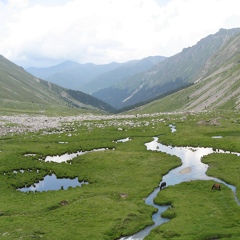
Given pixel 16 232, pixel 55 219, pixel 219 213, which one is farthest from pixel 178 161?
pixel 16 232

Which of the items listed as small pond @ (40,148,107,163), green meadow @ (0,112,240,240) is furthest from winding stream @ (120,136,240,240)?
small pond @ (40,148,107,163)

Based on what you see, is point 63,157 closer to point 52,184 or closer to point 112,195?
point 52,184

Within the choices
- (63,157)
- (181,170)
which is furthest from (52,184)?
(181,170)

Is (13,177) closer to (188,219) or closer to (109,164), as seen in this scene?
(109,164)

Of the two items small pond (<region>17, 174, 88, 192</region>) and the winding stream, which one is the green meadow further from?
small pond (<region>17, 174, 88, 192</region>)

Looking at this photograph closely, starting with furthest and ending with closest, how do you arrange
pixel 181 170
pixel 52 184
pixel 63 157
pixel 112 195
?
pixel 63 157 → pixel 181 170 → pixel 52 184 → pixel 112 195
